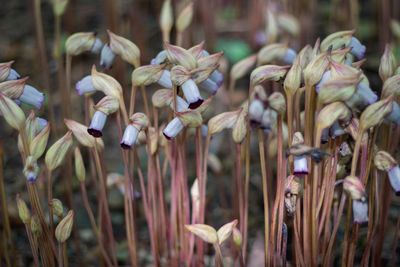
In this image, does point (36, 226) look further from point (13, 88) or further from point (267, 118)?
point (267, 118)

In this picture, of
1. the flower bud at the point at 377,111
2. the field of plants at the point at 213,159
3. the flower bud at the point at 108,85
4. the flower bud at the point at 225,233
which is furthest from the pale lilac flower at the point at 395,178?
the flower bud at the point at 108,85

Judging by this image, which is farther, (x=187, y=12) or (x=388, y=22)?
(x=388, y=22)

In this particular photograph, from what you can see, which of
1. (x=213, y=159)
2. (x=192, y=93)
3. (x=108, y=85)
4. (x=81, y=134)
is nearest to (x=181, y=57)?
(x=192, y=93)

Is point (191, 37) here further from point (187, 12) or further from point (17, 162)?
point (17, 162)

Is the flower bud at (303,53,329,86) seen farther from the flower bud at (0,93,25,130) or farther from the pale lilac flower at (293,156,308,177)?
the flower bud at (0,93,25,130)

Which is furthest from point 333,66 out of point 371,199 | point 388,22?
point 388,22
